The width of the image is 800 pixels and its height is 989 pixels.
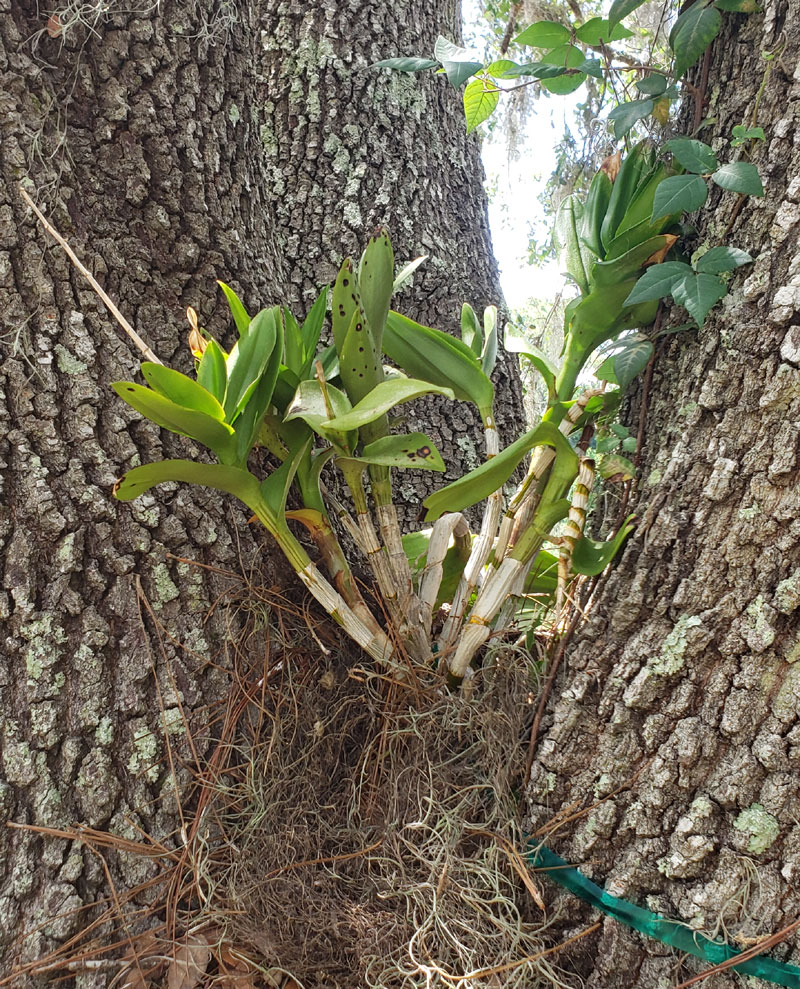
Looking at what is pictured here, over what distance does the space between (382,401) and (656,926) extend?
67cm

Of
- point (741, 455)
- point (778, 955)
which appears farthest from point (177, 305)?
point (778, 955)

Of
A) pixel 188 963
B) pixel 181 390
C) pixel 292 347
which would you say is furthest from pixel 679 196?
pixel 188 963

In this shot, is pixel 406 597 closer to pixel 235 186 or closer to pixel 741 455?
pixel 741 455

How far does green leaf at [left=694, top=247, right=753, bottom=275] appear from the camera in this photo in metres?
0.88

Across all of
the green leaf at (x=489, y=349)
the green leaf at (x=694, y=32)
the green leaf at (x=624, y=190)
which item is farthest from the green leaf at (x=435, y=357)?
the green leaf at (x=694, y=32)

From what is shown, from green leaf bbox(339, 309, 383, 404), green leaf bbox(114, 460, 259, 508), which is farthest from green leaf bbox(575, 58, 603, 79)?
green leaf bbox(114, 460, 259, 508)

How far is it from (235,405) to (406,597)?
1.14 ft

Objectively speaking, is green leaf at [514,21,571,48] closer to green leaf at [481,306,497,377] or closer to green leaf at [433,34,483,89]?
green leaf at [433,34,483,89]

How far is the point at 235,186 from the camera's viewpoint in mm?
1217

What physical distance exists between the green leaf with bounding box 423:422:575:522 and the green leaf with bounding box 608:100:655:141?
0.41 metres

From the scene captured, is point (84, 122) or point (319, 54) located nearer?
point (84, 122)

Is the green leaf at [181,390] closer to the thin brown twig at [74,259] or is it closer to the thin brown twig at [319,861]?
the thin brown twig at [74,259]

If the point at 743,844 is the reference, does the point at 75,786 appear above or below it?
below

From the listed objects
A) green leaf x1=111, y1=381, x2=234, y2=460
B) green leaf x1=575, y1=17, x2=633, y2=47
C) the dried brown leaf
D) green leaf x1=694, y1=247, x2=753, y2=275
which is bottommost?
the dried brown leaf
